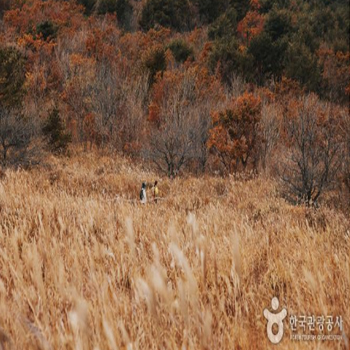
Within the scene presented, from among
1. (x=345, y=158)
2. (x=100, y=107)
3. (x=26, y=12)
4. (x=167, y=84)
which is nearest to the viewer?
(x=345, y=158)

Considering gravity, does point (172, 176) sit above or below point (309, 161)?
below

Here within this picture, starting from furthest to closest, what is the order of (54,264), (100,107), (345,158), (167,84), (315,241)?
(167,84)
(100,107)
(345,158)
(315,241)
(54,264)

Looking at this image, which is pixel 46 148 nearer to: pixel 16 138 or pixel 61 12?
pixel 16 138

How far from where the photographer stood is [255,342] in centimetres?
105

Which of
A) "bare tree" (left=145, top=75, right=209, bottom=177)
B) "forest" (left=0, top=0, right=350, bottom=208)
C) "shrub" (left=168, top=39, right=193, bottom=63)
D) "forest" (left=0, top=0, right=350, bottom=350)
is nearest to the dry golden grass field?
"forest" (left=0, top=0, right=350, bottom=350)

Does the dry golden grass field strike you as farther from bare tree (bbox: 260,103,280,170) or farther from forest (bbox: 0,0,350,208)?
bare tree (bbox: 260,103,280,170)

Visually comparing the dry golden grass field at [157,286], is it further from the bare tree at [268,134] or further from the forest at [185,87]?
the bare tree at [268,134]

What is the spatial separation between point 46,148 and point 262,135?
7.53 m

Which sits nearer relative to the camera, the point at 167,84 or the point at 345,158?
the point at 345,158

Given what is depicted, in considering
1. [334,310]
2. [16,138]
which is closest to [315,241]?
[334,310]

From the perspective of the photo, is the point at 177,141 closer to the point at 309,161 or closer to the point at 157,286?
the point at 309,161

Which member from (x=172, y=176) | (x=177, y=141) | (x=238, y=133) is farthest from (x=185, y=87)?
(x=172, y=176)

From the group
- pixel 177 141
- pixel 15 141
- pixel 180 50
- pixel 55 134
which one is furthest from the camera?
pixel 180 50

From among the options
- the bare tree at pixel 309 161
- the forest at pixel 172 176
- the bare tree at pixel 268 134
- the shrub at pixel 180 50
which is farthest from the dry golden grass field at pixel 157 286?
the shrub at pixel 180 50
